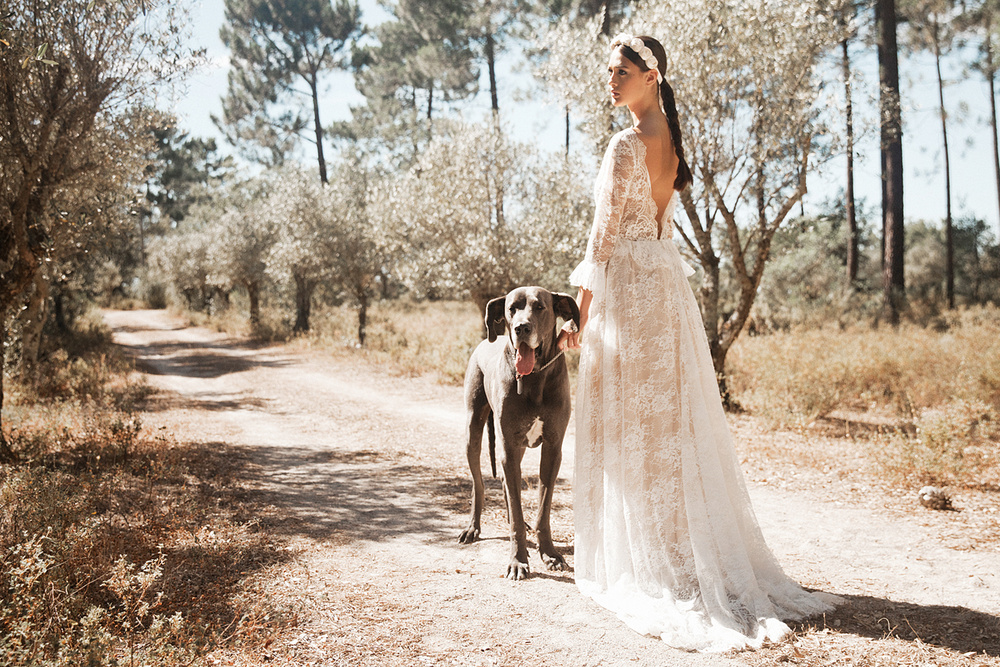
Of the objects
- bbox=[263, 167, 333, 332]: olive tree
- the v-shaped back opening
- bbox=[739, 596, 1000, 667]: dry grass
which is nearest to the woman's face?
the v-shaped back opening

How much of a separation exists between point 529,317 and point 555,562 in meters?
1.58

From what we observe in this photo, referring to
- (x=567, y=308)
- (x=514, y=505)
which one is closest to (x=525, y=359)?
(x=567, y=308)

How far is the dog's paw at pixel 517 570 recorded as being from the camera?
3611 mm

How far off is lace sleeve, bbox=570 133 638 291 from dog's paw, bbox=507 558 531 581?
1.72 meters

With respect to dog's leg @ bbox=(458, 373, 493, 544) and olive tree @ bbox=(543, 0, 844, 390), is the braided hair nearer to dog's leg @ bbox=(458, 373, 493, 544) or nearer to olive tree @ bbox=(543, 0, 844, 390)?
dog's leg @ bbox=(458, 373, 493, 544)

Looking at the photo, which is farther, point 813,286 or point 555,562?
point 813,286

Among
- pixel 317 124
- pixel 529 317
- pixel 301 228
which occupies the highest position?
pixel 317 124

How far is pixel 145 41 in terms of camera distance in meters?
7.07

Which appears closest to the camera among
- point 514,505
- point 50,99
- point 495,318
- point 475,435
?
point 514,505

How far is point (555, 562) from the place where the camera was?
376 cm

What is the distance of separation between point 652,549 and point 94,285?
25388 mm

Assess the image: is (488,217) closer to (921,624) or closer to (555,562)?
(555,562)

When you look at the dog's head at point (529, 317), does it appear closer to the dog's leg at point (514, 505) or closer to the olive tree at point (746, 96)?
the dog's leg at point (514, 505)

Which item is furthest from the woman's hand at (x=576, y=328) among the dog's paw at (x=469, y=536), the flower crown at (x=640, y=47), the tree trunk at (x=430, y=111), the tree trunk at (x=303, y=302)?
the tree trunk at (x=430, y=111)
